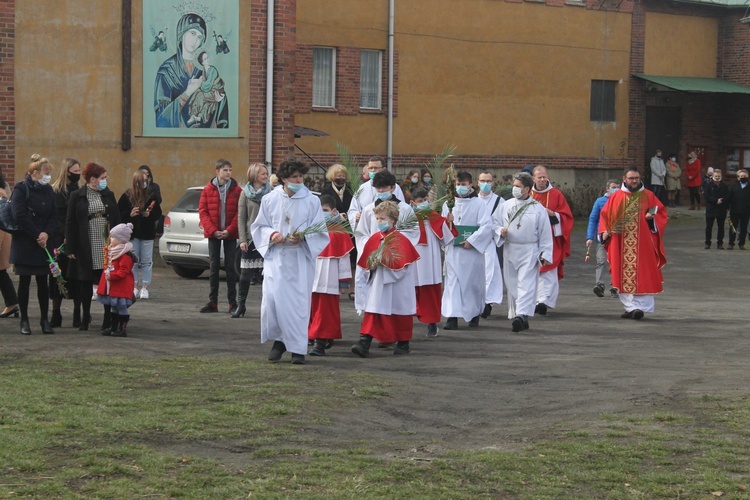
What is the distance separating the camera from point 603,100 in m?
38.9

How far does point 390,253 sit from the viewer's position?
42.0ft

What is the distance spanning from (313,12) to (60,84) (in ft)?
33.0

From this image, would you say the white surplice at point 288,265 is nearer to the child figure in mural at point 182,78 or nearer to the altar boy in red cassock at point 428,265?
the altar boy in red cassock at point 428,265

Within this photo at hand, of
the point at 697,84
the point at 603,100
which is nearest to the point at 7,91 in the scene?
the point at 603,100

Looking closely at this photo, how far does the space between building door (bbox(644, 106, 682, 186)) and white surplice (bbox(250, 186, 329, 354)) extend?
29270 mm

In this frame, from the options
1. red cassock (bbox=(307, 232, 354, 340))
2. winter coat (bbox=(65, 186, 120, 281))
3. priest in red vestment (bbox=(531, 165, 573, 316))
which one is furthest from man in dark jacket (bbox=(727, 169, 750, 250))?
winter coat (bbox=(65, 186, 120, 281))

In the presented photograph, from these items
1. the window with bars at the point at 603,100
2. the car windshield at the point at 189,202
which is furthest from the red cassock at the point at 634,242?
the window with bars at the point at 603,100

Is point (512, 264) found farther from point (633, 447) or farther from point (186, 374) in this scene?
point (633, 447)

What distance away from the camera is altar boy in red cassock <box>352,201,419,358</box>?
12.7 meters

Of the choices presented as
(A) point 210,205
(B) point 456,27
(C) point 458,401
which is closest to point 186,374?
(C) point 458,401

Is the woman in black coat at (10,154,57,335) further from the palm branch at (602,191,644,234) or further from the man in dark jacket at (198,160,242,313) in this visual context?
the palm branch at (602,191,644,234)

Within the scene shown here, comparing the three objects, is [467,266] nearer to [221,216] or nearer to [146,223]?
[221,216]

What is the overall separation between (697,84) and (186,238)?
23.2m

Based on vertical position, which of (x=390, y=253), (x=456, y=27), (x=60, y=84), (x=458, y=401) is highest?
(x=456, y=27)
